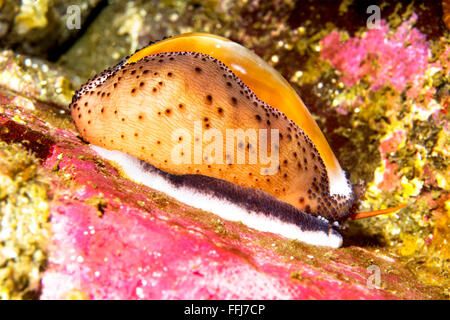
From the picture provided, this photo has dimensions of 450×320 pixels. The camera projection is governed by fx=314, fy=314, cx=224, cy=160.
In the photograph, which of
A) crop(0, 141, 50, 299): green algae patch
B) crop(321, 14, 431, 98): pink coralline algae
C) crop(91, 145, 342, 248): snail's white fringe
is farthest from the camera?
crop(321, 14, 431, 98): pink coralline algae

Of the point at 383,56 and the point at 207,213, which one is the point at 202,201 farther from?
the point at 383,56

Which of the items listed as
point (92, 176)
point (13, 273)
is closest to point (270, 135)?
point (92, 176)

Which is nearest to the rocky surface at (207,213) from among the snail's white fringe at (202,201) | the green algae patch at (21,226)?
the green algae patch at (21,226)

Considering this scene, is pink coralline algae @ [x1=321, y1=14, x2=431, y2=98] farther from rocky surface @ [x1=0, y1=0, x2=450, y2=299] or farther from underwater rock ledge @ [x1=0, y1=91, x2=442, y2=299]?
underwater rock ledge @ [x1=0, y1=91, x2=442, y2=299]

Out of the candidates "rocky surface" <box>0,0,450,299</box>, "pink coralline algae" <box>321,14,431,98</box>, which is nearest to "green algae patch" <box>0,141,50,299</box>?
"rocky surface" <box>0,0,450,299</box>

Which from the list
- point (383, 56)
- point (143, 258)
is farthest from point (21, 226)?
point (383, 56)

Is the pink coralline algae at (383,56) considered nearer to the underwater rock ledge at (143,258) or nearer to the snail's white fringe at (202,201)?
the snail's white fringe at (202,201)

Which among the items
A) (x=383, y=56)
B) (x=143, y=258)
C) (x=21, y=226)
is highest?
(x=383, y=56)
